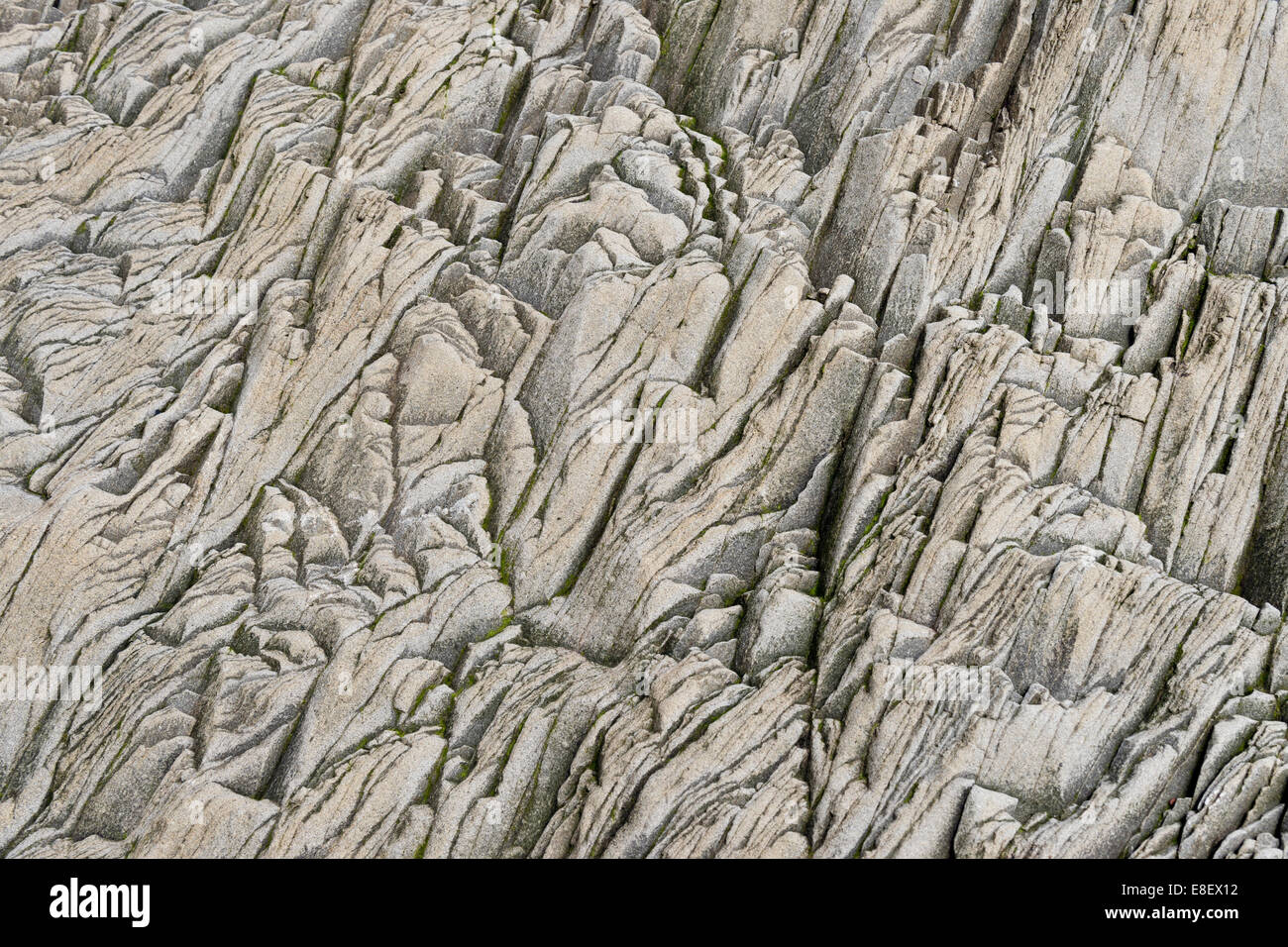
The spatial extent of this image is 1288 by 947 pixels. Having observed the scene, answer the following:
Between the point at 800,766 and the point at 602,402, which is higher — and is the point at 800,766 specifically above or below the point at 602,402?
below

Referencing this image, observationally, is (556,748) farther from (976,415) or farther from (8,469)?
(8,469)

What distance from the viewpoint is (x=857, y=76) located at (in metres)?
42.2

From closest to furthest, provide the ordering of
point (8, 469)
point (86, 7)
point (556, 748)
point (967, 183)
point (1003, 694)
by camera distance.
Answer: point (1003, 694), point (556, 748), point (967, 183), point (8, 469), point (86, 7)

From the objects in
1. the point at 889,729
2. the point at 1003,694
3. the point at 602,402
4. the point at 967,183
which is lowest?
the point at 889,729

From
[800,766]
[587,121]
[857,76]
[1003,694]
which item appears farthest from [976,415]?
[587,121]

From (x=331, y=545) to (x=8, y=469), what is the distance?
514 inches

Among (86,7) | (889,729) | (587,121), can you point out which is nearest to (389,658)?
(889,729)

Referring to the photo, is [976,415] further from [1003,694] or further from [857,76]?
[857,76]

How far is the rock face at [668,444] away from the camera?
3094 cm

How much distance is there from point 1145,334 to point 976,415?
5936 mm

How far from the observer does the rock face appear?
102 ft

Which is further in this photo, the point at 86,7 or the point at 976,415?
the point at 86,7

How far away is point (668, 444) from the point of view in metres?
37.4

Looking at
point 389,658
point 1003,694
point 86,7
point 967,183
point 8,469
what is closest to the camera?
point 1003,694
